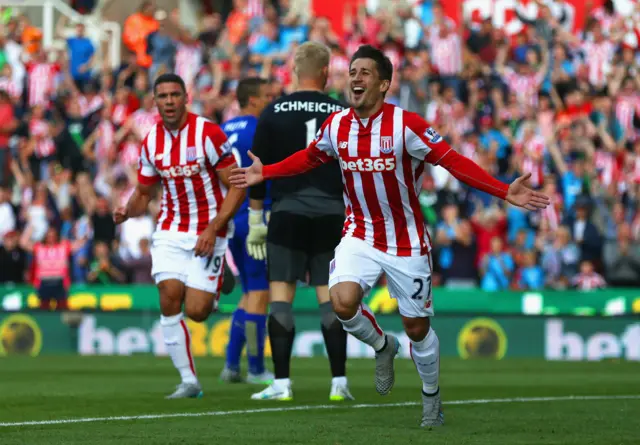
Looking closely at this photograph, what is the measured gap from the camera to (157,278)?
32.7 ft

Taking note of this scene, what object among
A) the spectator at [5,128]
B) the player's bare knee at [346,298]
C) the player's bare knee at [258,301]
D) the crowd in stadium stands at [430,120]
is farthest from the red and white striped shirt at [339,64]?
the player's bare knee at [346,298]

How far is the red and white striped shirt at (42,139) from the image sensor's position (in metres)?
21.9

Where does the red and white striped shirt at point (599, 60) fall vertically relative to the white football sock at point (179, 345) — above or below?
above

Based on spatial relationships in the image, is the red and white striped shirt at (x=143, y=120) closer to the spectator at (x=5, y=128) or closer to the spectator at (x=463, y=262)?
the spectator at (x=5, y=128)

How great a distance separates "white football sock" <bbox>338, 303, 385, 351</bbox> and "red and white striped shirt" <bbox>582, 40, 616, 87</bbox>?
13.9 meters

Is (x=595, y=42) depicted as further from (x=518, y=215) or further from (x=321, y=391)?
(x=321, y=391)

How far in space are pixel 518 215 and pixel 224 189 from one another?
9.73 metres

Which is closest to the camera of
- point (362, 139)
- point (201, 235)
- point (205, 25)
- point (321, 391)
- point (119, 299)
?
point (362, 139)

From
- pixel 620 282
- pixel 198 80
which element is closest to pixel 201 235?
pixel 620 282

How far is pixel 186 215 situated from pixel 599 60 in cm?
1311

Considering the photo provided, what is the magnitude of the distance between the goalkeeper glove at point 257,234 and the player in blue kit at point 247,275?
1.02 metres

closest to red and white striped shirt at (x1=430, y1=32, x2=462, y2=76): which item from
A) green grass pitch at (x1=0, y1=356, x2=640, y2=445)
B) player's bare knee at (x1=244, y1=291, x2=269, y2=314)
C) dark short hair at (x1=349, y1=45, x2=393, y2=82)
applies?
green grass pitch at (x1=0, y1=356, x2=640, y2=445)

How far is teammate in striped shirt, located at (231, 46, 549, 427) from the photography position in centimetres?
809

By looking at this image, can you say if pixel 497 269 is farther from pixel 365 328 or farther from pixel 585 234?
pixel 365 328
